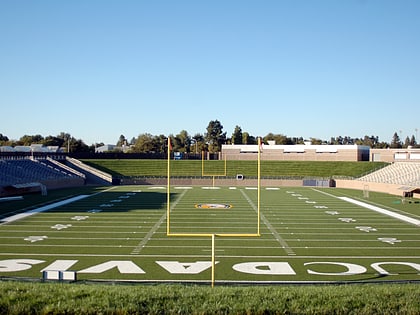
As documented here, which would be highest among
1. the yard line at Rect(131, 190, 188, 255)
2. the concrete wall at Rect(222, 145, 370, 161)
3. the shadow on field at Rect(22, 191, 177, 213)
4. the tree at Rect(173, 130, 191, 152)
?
the tree at Rect(173, 130, 191, 152)

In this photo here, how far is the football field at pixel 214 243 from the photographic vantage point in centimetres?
1226

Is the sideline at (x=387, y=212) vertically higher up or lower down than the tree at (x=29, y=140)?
lower down

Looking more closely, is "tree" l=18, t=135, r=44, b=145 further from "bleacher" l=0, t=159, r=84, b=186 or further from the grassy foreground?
the grassy foreground

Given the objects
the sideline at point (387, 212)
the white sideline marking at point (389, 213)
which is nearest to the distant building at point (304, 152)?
the sideline at point (387, 212)

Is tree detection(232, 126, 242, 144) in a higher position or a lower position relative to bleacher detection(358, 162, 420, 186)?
higher

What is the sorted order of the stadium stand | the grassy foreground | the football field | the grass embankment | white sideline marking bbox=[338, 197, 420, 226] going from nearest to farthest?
1. the grassy foreground
2. the football field
3. white sideline marking bbox=[338, 197, 420, 226]
4. the stadium stand
5. the grass embankment

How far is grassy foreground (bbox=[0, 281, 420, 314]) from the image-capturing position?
659 centimetres

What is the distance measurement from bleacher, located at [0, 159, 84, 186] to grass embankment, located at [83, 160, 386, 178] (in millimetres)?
7499

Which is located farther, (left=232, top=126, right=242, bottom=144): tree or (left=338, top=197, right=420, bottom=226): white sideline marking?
(left=232, top=126, right=242, bottom=144): tree

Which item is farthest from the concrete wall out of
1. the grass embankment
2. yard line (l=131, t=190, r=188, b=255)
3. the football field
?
yard line (l=131, t=190, r=188, b=255)

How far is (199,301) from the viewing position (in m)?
6.98

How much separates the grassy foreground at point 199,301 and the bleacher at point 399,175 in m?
32.8

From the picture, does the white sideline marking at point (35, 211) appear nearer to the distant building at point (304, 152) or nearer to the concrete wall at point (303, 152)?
the distant building at point (304, 152)

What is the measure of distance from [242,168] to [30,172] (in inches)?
1040
